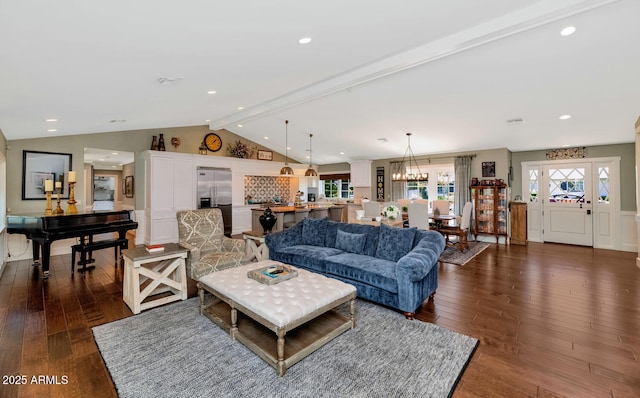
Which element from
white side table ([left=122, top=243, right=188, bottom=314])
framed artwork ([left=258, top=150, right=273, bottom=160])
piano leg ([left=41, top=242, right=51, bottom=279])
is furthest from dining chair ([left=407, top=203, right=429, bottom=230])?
piano leg ([left=41, top=242, right=51, bottom=279])

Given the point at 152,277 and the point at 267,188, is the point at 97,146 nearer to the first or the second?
the point at 152,277

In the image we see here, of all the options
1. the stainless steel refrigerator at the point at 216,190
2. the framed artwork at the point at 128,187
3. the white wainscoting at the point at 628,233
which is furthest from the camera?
the framed artwork at the point at 128,187

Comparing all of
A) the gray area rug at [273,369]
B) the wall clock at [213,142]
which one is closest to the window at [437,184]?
the wall clock at [213,142]

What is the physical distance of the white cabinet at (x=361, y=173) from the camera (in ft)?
31.1

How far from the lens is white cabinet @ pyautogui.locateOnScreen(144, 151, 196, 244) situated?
6781mm

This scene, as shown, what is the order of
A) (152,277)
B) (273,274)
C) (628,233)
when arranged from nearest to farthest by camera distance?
(273,274) < (152,277) < (628,233)

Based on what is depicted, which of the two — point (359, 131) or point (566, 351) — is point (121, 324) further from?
point (359, 131)

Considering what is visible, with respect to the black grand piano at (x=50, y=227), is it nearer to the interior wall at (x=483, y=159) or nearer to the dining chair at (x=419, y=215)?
the dining chair at (x=419, y=215)

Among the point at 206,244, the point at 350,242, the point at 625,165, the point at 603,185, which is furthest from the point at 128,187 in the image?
the point at 625,165

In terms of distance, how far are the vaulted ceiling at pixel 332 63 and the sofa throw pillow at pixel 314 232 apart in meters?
2.14

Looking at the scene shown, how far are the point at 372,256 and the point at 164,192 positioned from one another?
5.61 meters

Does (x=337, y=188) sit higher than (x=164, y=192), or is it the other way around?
(x=337, y=188)

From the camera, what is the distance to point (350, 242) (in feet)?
13.6

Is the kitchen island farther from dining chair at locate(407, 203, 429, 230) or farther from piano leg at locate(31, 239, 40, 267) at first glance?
piano leg at locate(31, 239, 40, 267)
